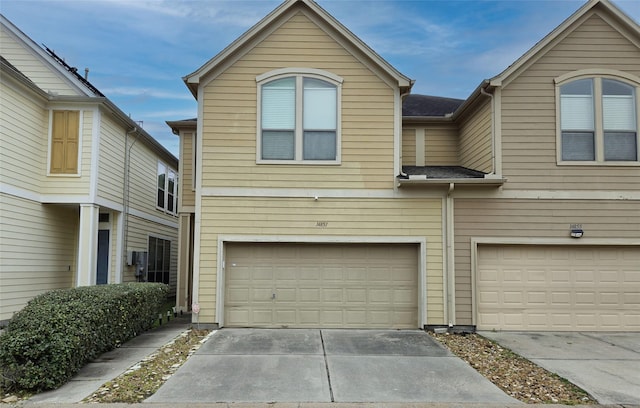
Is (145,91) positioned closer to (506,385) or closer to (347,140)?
(347,140)

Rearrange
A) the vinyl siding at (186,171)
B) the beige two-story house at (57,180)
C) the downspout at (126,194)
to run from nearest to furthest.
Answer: the beige two-story house at (57,180)
the vinyl siding at (186,171)
the downspout at (126,194)

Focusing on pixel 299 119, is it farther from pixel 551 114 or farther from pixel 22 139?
pixel 22 139

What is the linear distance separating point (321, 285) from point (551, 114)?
20.8 feet

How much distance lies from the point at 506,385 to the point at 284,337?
171 inches

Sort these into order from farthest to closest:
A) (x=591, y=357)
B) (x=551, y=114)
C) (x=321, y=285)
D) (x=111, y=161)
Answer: (x=111, y=161), (x=321, y=285), (x=551, y=114), (x=591, y=357)

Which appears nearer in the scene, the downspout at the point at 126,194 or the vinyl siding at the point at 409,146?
the vinyl siding at the point at 409,146

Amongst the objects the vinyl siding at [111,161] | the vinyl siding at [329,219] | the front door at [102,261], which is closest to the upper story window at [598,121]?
the vinyl siding at [329,219]

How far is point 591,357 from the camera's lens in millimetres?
7953

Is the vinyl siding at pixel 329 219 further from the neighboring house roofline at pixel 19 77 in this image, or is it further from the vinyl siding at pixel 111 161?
the neighboring house roofline at pixel 19 77

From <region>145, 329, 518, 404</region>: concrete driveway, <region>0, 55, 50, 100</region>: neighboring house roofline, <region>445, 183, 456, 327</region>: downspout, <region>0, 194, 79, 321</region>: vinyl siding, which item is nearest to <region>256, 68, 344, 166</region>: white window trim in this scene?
<region>445, 183, 456, 327</region>: downspout

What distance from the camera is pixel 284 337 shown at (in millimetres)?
9289

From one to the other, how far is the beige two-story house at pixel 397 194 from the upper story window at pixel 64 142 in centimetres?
397

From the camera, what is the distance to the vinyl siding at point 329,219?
10.2m

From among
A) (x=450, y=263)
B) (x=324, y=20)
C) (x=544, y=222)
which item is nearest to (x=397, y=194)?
(x=450, y=263)
